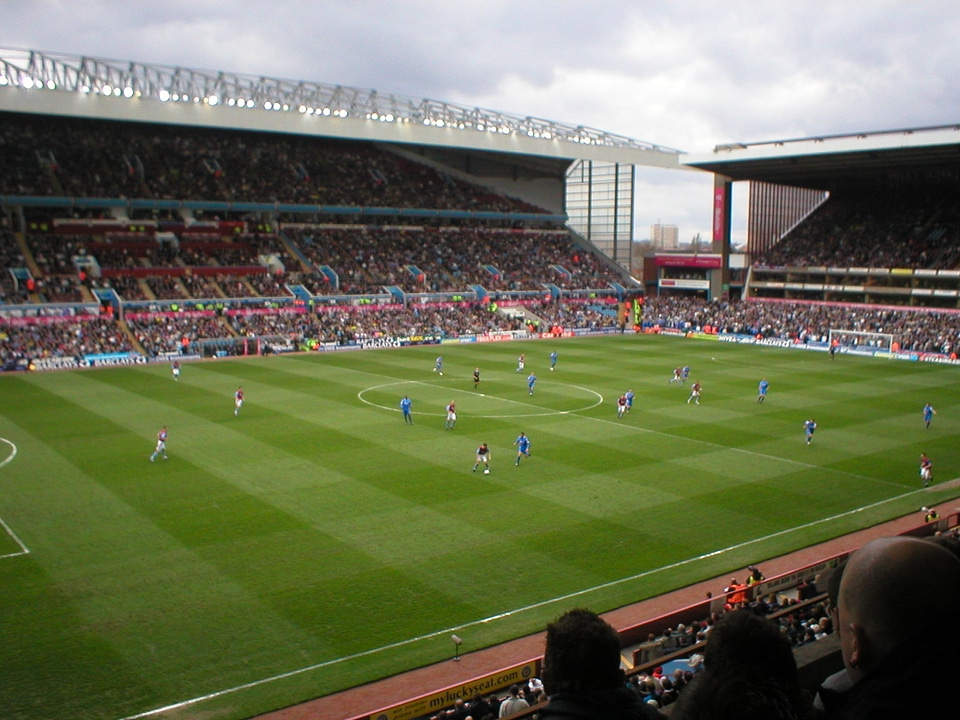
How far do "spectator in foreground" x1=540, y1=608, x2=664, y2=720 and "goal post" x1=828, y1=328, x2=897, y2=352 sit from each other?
208 ft

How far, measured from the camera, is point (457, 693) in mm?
12281

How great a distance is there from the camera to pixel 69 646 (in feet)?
47.3

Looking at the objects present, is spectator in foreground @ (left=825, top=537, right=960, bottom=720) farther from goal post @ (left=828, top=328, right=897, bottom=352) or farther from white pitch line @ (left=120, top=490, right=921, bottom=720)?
goal post @ (left=828, top=328, right=897, bottom=352)

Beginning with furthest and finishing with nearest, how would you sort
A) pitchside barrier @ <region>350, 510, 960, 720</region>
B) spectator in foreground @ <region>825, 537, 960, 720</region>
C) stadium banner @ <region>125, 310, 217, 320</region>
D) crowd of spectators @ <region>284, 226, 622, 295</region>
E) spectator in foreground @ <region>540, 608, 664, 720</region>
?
crowd of spectators @ <region>284, 226, 622, 295</region>
stadium banner @ <region>125, 310, 217, 320</region>
pitchside barrier @ <region>350, 510, 960, 720</region>
spectator in foreground @ <region>540, 608, 664, 720</region>
spectator in foreground @ <region>825, 537, 960, 720</region>

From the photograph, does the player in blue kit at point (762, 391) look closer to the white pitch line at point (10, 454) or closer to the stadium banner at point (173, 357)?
the white pitch line at point (10, 454)

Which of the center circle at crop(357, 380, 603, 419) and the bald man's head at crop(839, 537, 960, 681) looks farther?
the center circle at crop(357, 380, 603, 419)

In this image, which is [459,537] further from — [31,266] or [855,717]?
[31,266]

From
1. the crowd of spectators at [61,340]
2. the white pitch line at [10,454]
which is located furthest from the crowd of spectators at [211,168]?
the white pitch line at [10,454]

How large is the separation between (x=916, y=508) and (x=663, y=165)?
65.6 metres

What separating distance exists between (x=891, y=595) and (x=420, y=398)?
37.6 metres

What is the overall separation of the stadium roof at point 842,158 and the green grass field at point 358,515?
28175 millimetres

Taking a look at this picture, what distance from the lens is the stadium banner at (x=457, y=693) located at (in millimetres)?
11703

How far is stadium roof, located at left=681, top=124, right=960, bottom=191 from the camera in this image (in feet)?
202

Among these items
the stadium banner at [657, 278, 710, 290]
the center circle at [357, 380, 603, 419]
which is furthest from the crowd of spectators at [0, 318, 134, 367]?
the stadium banner at [657, 278, 710, 290]
